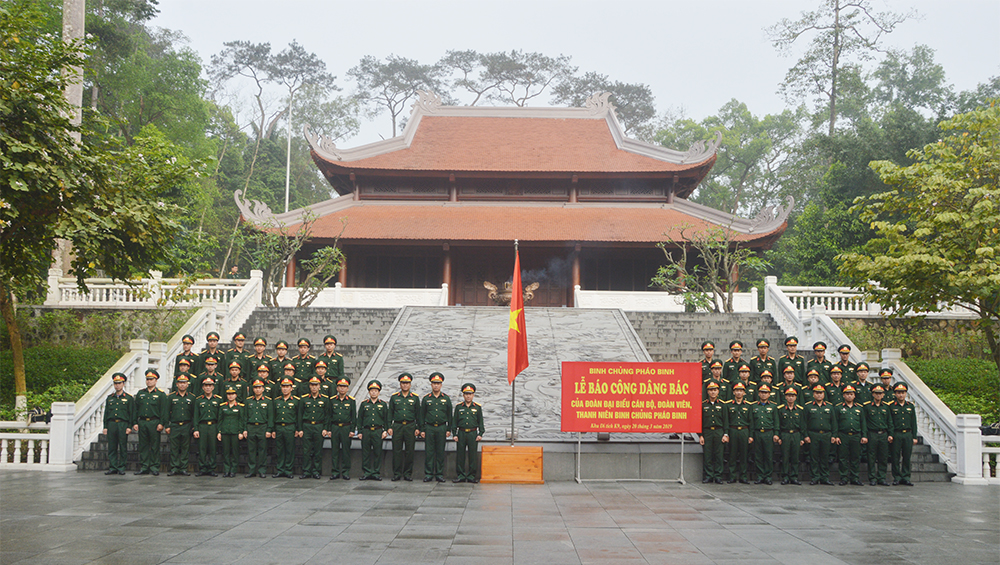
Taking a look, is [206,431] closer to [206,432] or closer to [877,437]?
[206,432]

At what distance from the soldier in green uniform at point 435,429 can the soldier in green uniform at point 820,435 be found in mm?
4513

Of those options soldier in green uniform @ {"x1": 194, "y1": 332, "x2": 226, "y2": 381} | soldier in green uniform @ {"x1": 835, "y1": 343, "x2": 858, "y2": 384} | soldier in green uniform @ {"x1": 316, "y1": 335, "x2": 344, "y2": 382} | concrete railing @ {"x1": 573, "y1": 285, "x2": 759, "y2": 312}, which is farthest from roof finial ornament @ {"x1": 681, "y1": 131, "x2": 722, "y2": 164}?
soldier in green uniform @ {"x1": 194, "y1": 332, "x2": 226, "y2": 381}

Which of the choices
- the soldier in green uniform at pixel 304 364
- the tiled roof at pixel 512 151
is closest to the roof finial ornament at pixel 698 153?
the tiled roof at pixel 512 151

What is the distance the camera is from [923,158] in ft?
38.5

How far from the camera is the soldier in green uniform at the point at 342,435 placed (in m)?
8.87

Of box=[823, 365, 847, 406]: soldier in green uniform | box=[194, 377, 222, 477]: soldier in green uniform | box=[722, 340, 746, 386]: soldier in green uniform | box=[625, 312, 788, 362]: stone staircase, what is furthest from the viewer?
box=[625, 312, 788, 362]: stone staircase

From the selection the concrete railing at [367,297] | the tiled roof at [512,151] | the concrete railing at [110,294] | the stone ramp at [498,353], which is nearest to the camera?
the stone ramp at [498,353]

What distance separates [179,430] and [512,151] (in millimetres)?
17929

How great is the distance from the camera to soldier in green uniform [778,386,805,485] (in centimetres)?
892

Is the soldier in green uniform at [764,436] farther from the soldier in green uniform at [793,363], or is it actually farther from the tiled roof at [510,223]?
the tiled roof at [510,223]

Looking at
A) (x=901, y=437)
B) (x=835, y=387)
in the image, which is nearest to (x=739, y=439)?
(x=835, y=387)

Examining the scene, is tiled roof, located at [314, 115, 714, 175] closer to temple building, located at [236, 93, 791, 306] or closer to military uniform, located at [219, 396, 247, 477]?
temple building, located at [236, 93, 791, 306]

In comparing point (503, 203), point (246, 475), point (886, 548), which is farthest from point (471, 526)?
point (503, 203)

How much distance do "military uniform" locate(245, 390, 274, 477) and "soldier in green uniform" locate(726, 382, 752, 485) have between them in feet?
18.7
